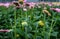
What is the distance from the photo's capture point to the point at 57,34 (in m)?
1.80

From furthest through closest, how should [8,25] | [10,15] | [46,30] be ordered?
[10,15] < [8,25] < [46,30]

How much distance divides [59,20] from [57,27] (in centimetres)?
7

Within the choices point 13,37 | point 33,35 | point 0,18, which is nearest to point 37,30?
point 33,35

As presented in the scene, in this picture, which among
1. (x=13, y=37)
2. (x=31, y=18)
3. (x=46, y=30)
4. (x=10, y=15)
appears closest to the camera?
(x=13, y=37)

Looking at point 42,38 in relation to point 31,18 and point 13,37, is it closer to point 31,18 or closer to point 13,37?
point 13,37

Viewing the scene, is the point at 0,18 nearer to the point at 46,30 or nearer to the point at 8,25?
the point at 8,25

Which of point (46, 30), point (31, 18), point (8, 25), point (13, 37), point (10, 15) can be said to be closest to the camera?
point (13, 37)

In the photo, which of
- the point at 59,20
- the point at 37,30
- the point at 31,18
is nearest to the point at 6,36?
the point at 37,30

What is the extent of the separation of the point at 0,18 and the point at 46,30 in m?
Answer: 0.47

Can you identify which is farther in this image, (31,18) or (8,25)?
(31,18)

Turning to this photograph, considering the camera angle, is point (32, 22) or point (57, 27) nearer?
point (32, 22)

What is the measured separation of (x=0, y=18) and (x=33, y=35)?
49cm

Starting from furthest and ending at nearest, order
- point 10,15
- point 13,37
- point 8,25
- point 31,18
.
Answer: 1. point 10,15
2. point 31,18
3. point 8,25
4. point 13,37

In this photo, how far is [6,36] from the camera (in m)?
1.60
